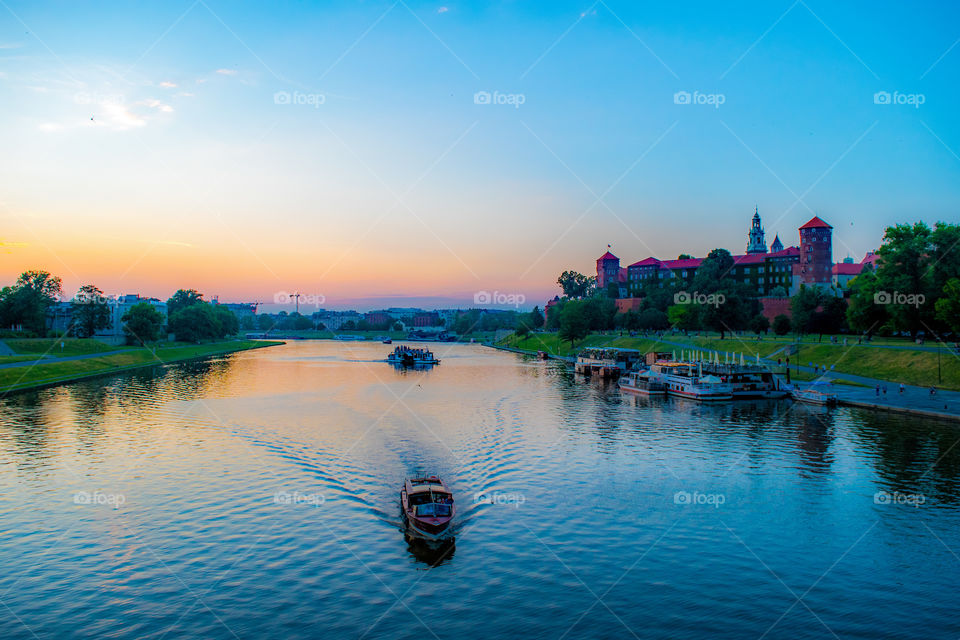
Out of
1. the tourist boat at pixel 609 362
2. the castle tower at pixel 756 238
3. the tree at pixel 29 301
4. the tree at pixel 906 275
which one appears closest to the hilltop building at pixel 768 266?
the castle tower at pixel 756 238

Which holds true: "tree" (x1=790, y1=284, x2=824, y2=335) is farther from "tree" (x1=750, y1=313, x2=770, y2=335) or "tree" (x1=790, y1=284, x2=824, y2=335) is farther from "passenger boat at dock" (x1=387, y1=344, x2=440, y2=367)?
"passenger boat at dock" (x1=387, y1=344, x2=440, y2=367)

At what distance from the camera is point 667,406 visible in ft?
186

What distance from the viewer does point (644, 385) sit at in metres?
66.6

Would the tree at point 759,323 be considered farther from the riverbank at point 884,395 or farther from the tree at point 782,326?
the riverbank at point 884,395

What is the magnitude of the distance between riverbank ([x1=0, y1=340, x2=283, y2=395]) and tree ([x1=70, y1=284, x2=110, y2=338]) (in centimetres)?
1329

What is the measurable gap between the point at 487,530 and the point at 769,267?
158 m

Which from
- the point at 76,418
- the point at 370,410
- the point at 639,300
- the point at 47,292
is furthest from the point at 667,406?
the point at 47,292

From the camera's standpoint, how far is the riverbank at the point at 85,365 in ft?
213

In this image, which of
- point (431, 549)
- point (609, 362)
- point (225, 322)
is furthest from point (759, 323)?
point (225, 322)

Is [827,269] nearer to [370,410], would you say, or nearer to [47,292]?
[370,410]

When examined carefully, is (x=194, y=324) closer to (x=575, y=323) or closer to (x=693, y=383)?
(x=575, y=323)

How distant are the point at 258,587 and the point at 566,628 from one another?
9139 mm

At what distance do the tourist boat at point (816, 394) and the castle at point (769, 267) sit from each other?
8650 cm

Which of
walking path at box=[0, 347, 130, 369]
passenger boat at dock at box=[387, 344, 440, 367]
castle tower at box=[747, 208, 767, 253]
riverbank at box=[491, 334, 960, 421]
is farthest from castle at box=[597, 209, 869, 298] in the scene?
walking path at box=[0, 347, 130, 369]
